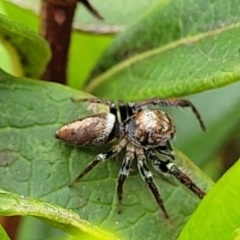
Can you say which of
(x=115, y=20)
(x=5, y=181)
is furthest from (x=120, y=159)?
(x=115, y=20)

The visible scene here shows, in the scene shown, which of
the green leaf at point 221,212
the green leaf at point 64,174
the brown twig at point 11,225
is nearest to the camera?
the green leaf at point 221,212

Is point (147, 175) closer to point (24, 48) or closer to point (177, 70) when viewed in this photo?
point (177, 70)

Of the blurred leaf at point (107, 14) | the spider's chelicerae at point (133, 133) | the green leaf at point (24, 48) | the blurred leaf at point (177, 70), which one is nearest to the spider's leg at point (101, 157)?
the spider's chelicerae at point (133, 133)

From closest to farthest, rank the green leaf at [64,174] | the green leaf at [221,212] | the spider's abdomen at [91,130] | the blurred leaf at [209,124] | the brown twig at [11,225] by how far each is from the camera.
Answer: the green leaf at [221,212]
the green leaf at [64,174]
the spider's abdomen at [91,130]
the brown twig at [11,225]
the blurred leaf at [209,124]

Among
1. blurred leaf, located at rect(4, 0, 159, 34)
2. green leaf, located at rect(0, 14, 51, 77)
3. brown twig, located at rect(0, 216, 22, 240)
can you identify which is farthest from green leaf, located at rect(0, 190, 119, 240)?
blurred leaf, located at rect(4, 0, 159, 34)

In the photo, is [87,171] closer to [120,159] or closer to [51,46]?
[120,159]

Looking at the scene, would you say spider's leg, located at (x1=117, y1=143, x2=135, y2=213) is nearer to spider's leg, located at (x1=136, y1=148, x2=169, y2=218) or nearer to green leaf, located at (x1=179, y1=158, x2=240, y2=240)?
spider's leg, located at (x1=136, y1=148, x2=169, y2=218)

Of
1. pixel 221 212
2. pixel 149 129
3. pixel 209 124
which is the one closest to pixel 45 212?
pixel 221 212

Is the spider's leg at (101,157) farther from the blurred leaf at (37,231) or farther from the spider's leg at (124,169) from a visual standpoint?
the blurred leaf at (37,231)
